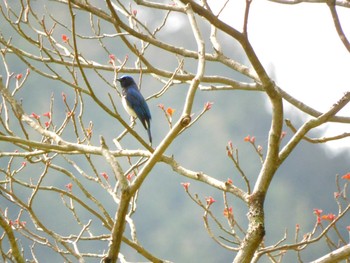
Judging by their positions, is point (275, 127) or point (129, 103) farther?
point (129, 103)

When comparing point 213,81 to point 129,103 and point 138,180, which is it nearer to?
point 129,103

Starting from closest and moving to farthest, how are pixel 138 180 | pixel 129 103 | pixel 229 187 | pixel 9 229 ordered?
pixel 138 180
pixel 9 229
pixel 229 187
pixel 129 103

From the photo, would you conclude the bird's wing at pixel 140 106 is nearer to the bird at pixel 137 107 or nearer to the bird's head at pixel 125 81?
the bird at pixel 137 107

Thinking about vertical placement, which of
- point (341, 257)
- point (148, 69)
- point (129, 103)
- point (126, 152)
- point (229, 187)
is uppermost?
point (129, 103)

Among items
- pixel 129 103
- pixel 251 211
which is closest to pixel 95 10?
pixel 251 211

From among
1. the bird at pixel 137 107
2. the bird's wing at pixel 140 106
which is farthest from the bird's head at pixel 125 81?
the bird's wing at pixel 140 106

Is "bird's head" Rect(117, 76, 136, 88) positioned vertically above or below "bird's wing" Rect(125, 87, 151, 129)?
above

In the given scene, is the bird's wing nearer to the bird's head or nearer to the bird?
the bird

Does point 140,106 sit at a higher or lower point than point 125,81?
lower

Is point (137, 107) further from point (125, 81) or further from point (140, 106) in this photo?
point (125, 81)

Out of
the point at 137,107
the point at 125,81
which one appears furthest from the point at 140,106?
the point at 125,81

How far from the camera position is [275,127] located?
7.34 feet

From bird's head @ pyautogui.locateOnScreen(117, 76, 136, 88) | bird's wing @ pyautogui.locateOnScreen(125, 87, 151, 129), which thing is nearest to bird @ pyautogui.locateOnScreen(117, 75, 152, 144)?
bird's wing @ pyautogui.locateOnScreen(125, 87, 151, 129)

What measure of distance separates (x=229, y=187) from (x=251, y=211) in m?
0.25
